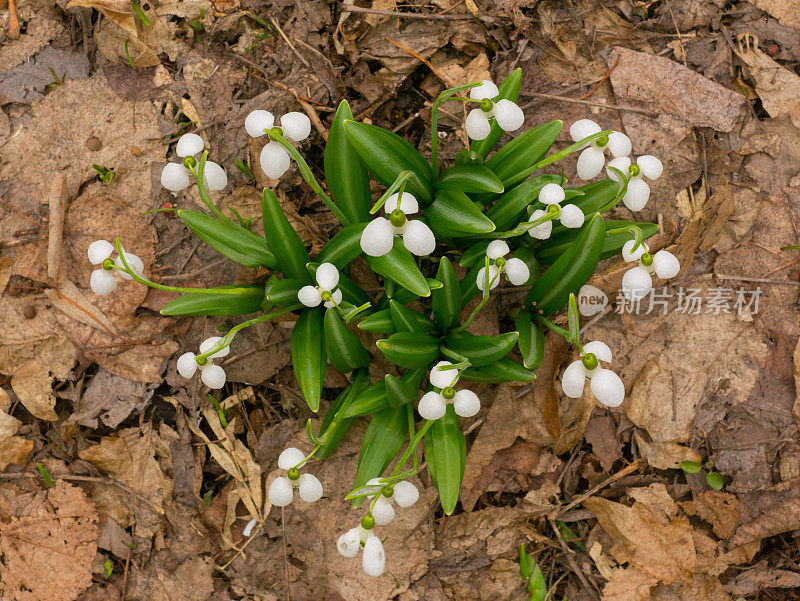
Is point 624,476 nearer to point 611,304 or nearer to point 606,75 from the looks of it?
point 611,304

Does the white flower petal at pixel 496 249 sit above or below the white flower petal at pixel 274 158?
below

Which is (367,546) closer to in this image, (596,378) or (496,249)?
(596,378)

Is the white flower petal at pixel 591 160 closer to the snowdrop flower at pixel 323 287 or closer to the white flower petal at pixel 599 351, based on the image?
the white flower petal at pixel 599 351

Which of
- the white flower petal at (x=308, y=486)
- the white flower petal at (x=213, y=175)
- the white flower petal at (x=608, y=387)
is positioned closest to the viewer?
the white flower petal at (x=608, y=387)

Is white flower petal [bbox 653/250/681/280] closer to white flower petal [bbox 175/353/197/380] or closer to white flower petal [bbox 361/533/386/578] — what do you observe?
white flower petal [bbox 361/533/386/578]

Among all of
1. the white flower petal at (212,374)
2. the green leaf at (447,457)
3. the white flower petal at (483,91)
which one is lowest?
the green leaf at (447,457)

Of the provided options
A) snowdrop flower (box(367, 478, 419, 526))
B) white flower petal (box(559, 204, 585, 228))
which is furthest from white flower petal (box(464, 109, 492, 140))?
snowdrop flower (box(367, 478, 419, 526))

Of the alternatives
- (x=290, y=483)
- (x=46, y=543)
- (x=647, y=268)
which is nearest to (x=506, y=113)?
(x=647, y=268)

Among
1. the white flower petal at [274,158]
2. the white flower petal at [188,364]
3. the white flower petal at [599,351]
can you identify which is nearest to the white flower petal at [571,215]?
the white flower petal at [599,351]
